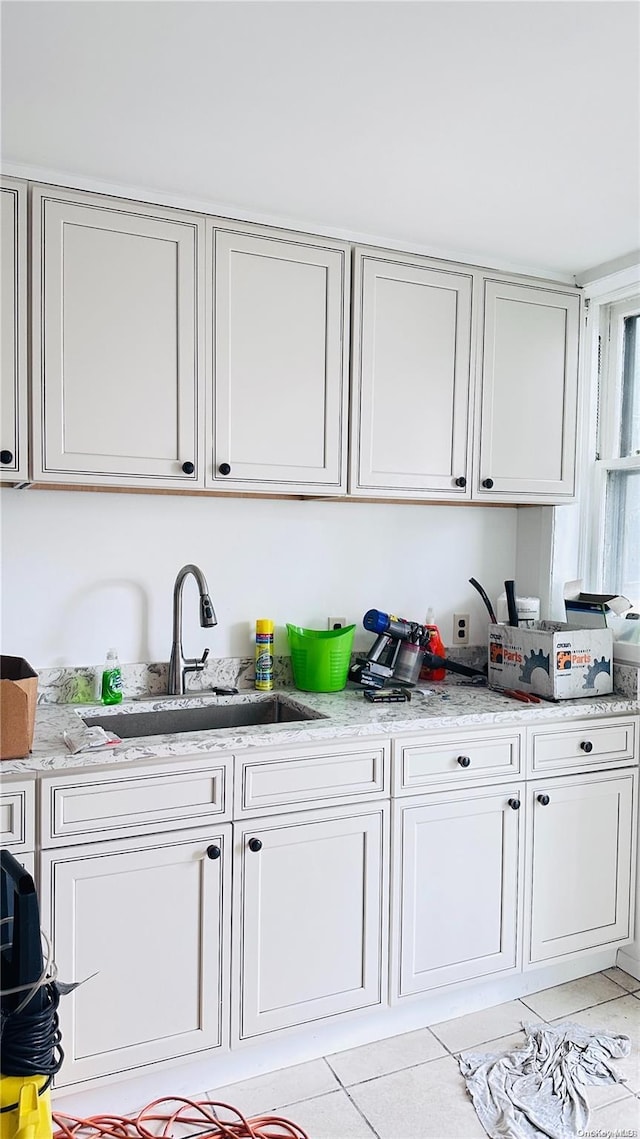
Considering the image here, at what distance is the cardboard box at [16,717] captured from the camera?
67.2 inches

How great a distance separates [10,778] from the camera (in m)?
1.72

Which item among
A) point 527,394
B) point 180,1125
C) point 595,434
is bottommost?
point 180,1125

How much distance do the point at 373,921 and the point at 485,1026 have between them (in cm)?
55

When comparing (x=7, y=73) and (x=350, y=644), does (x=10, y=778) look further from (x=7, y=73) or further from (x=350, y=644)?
(x=7, y=73)

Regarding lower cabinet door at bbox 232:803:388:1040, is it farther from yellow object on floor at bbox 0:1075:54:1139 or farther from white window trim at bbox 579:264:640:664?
white window trim at bbox 579:264:640:664

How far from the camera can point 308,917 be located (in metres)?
2.07

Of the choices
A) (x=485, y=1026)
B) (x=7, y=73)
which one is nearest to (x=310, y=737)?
(x=485, y=1026)

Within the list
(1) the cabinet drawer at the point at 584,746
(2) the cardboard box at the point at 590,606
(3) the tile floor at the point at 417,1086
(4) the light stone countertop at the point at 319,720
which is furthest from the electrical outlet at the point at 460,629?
(3) the tile floor at the point at 417,1086

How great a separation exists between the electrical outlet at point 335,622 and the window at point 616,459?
3.18ft

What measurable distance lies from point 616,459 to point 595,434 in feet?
0.48

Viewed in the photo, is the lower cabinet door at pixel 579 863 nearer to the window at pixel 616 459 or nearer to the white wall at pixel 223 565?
the window at pixel 616 459

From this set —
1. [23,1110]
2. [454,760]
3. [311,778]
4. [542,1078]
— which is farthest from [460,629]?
[23,1110]

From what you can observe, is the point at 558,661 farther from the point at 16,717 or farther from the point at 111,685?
the point at 16,717

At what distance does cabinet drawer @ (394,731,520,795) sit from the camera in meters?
2.19
